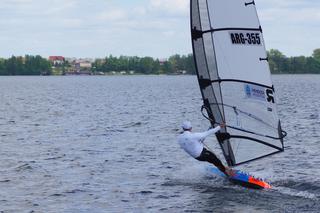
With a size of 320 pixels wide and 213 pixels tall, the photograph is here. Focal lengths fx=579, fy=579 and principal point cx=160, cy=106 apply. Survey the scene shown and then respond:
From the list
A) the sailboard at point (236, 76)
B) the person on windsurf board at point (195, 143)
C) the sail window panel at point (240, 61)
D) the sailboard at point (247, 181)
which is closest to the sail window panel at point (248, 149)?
the sailboard at point (236, 76)

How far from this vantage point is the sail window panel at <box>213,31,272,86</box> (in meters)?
16.6

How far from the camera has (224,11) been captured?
53.6 ft

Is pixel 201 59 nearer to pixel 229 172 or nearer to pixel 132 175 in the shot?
pixel 229 172

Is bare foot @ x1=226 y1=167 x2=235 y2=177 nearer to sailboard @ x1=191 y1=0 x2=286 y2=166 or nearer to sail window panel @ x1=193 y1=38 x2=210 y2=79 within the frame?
sailboard @ x1=191 y1=0 x2=286 y2=166

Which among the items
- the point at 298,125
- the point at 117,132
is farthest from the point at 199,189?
the point at 298,125

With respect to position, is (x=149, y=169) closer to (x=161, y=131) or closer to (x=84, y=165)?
(x=84, y=165)

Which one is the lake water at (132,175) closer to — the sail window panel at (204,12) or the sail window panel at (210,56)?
the sail window panel at (210,56)

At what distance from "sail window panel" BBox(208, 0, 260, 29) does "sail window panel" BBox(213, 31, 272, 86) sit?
359mm

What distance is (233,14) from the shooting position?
53.4 ft

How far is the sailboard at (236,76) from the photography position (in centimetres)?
1631

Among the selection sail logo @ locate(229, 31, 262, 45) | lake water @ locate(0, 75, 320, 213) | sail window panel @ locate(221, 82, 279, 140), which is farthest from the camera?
sail window panel @ locate(221, 82, 279, 140)

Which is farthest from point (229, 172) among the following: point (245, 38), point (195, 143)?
point (245, 38)

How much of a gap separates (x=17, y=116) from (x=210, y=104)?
34.8 meters

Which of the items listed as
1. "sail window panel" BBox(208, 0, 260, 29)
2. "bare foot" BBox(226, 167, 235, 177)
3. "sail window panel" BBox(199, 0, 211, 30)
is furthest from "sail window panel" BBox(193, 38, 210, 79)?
"bare foot" BBox(226, 167, 235, 177)
